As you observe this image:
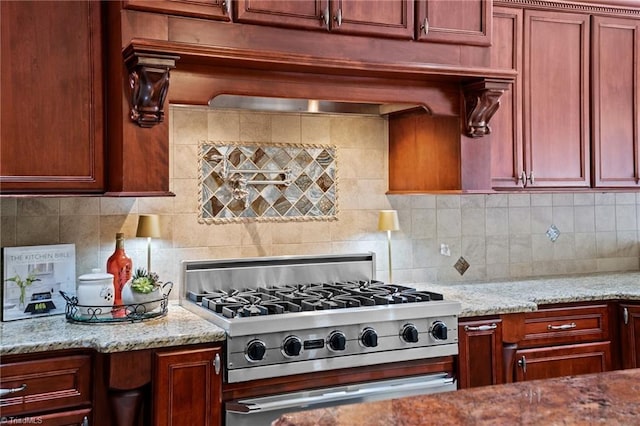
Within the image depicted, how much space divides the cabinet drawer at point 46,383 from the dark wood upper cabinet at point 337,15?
1547mm

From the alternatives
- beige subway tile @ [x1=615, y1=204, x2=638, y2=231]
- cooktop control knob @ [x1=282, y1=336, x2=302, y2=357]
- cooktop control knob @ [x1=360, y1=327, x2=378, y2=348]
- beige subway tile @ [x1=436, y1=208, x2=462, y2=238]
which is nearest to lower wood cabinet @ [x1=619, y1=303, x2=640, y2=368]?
beige subway tile @ [x1=436, y1=208, x2=462, y2=238]

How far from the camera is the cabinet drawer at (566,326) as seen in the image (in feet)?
10.4

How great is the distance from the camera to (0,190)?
252 cm

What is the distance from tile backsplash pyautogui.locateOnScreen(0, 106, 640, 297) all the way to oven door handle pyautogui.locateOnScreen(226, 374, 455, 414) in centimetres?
87

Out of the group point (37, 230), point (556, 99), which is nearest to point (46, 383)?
point (37, 230)

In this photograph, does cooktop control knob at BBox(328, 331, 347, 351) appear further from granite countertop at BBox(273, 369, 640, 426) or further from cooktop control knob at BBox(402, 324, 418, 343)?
granite countertop at BBox(273, 369, 640, 426)

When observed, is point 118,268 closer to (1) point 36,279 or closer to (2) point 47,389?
(1) point 36,279

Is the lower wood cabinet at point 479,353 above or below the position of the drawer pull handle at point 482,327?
below

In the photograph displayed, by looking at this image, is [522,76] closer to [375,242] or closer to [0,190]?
[375,242]

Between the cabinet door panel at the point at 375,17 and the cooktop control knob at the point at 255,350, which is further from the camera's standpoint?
the cabinet door panel at the point at 375,17

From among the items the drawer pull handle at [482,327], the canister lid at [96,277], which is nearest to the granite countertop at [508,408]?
the drawer pull handle at [482,327]

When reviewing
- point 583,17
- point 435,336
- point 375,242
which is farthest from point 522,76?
point 435,336

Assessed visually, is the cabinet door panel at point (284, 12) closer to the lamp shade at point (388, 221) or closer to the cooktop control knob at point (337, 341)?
the lamp shade at point (388, 221)

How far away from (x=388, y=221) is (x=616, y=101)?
1.54 meters
